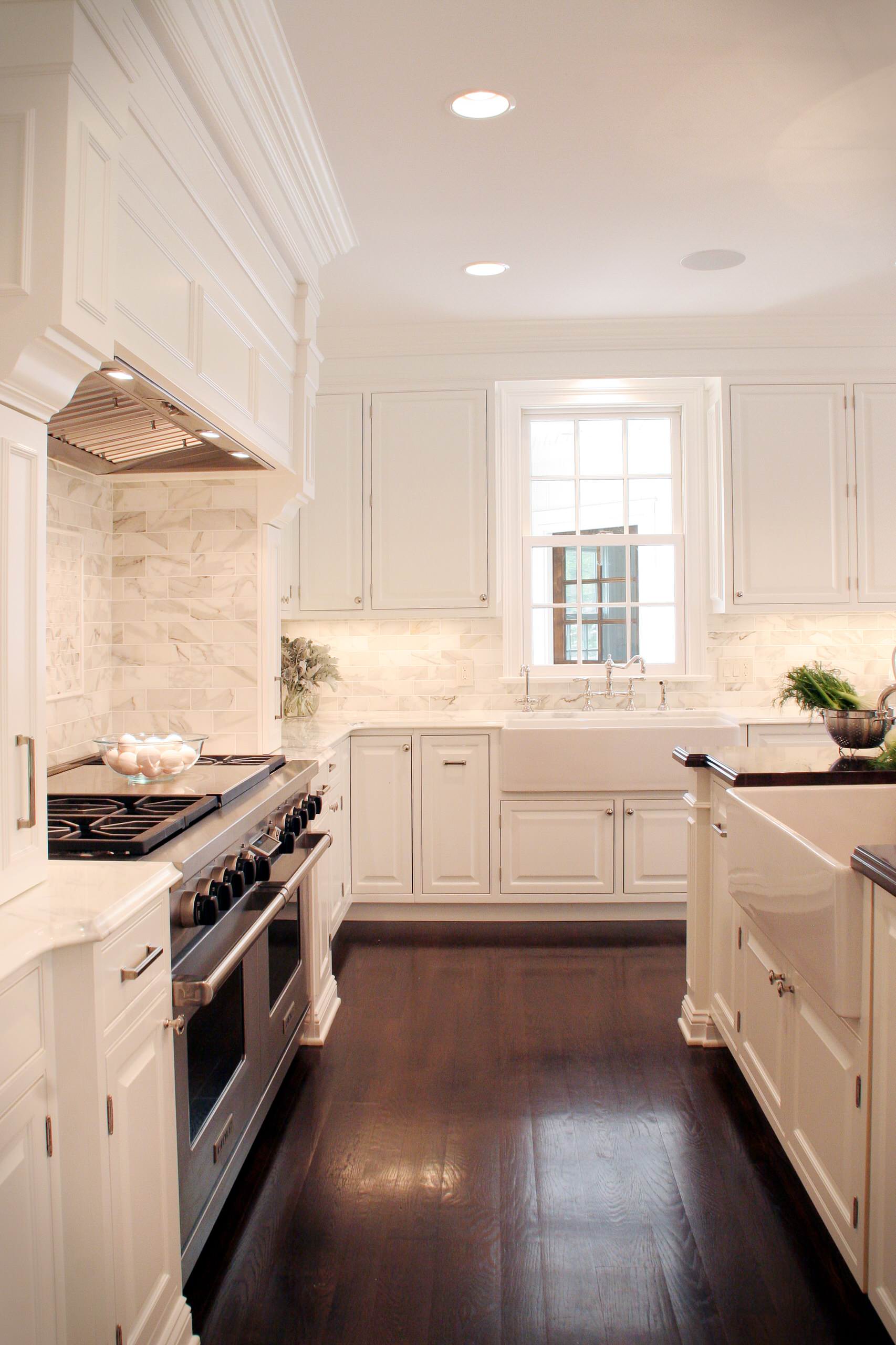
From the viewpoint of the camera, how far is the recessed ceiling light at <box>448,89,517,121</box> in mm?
2418

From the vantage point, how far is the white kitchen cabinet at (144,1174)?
Result: 4.64 feet

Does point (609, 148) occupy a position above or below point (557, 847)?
above

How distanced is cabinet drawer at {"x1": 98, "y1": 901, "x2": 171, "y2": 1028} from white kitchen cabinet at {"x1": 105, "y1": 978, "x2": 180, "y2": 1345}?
4 centimetres

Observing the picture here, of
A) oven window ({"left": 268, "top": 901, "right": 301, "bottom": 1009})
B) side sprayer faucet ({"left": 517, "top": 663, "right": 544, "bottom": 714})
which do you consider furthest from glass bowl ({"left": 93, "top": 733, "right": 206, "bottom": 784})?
side sprayer faucet ({"left": 517, "top": 663, "right": 544, "bottom": 714})

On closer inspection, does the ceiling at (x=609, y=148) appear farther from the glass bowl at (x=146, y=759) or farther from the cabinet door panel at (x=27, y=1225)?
the cabinet door panel at (x=27, y=1225)

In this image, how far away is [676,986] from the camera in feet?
11.2

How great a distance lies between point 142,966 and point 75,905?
0.15m

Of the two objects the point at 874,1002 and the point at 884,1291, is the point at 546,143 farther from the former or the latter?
the point at 884,1291

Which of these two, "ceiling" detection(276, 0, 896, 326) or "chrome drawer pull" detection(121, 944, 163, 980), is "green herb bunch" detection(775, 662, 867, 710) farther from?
"chrome drawer pull" detection(121, 944, 163, 980)

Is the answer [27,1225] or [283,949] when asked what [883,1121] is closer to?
[27,1225]

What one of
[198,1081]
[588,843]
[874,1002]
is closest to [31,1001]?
[198,1081]

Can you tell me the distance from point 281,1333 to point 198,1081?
472 millimetres

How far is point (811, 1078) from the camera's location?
6.39 feet

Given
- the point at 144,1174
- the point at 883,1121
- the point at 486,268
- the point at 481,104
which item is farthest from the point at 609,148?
the point at 144,1174
